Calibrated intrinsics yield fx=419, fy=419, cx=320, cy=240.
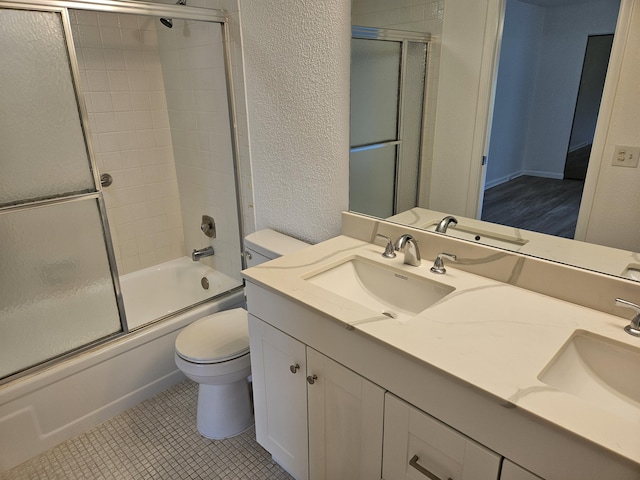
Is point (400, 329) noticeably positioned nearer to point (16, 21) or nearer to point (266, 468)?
point (266, 468)

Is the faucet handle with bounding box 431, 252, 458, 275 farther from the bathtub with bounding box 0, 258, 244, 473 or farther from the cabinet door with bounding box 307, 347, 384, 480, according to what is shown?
the bathtub with bounding box 0, 258, 244, 473

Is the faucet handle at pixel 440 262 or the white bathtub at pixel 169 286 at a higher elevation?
the faucet handle at pixel 440 262

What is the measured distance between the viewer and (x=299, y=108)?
180 centimetres

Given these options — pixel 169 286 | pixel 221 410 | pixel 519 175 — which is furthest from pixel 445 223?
pixel 169 286

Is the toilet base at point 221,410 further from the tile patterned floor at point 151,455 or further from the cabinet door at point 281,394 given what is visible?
the cabinet door at point 281,394

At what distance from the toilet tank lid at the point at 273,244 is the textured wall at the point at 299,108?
0.06m

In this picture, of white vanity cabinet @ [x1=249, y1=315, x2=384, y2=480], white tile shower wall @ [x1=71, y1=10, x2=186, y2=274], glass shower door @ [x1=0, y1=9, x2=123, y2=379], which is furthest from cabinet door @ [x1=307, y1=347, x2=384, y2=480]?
white tile shower wall @ [x1=71, y1=10, x2=186, y2=274]

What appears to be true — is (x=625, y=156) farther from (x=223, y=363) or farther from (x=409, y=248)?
(x=223, y=363)

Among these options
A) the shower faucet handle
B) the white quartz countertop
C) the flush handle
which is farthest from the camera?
the shower faucet handle

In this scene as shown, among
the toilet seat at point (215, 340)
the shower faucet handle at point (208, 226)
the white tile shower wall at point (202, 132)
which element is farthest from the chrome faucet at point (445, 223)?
the shower faucet handle at point (208, 226)

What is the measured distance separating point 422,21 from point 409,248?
81 cm

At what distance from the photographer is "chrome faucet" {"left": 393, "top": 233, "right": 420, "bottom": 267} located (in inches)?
57.2

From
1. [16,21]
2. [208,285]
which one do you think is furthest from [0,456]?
[16,21]

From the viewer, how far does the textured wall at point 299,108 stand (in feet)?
5.43
